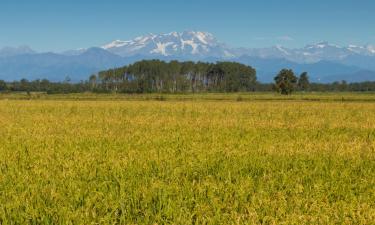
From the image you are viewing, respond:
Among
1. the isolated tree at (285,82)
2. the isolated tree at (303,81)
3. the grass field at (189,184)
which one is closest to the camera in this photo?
the grass field at (189,184)

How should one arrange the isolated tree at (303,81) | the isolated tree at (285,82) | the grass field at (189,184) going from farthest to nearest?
the isolated tree at (303,81)
the isolated tree at (285,82)
the grass field at (189,184)

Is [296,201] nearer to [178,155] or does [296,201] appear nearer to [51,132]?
[178,155]

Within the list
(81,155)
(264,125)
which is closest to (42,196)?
(81,155)

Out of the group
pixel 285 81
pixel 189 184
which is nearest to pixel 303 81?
pixel 285 81

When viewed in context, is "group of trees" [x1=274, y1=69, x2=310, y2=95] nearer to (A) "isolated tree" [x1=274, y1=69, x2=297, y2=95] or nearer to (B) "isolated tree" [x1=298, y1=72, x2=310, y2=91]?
(A) "isolated tree" [x1=274, y1=69, x2=297, y2=95]

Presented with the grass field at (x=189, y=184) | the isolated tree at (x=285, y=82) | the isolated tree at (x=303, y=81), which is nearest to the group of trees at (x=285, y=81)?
the isolated tree at (x=285, y=82)

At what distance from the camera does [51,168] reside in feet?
29.1

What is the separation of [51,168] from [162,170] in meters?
2.22

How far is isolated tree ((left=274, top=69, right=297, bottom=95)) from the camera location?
13988 centimetres

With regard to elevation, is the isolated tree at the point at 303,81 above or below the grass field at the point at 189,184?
above

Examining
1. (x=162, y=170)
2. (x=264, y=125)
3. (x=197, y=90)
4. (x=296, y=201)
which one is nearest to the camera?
(x=296, y=201)

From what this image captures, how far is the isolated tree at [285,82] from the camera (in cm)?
13988

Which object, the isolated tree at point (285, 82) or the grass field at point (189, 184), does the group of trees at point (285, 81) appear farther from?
the grass field at point (189, 184)

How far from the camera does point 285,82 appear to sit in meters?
141
